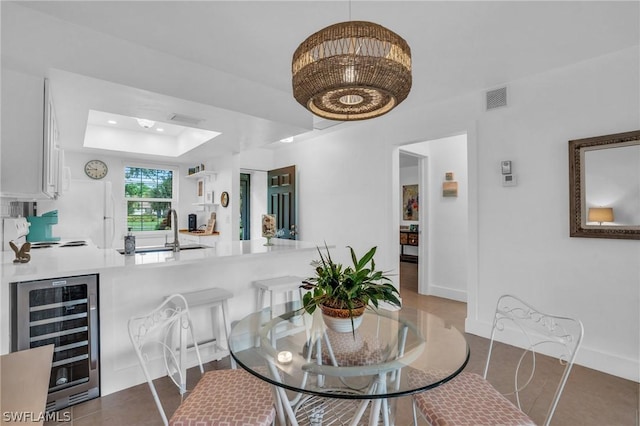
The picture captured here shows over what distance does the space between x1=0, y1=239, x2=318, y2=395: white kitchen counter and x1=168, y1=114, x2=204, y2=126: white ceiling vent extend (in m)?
1.36

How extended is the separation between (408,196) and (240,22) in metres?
5.78

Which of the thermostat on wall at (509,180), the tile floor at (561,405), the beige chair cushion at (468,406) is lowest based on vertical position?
the tile floor at (561,405)

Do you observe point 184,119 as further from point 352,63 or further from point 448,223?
point 448,223

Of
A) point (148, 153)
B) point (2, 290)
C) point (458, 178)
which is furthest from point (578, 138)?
point (148, 153)

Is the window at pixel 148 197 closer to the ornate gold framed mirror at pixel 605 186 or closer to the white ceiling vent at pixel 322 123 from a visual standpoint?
the white ceiling vent at pixel 322 123

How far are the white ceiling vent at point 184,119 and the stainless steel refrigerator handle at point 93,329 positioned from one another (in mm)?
1731

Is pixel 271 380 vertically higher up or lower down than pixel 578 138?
lower down

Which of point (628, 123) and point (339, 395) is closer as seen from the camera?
point (339, 395)

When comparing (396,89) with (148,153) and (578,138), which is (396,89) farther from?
(148,153)

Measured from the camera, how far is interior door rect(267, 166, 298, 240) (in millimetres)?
5535

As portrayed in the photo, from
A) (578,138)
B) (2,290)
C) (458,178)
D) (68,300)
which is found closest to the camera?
(2,290)

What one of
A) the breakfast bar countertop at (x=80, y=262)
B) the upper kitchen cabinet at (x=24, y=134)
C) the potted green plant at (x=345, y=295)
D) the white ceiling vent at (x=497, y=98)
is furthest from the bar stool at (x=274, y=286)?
the white ceiling vent at (x=497, y=98)

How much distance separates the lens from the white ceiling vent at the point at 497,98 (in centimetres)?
309

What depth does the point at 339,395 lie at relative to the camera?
1127 millimetres
